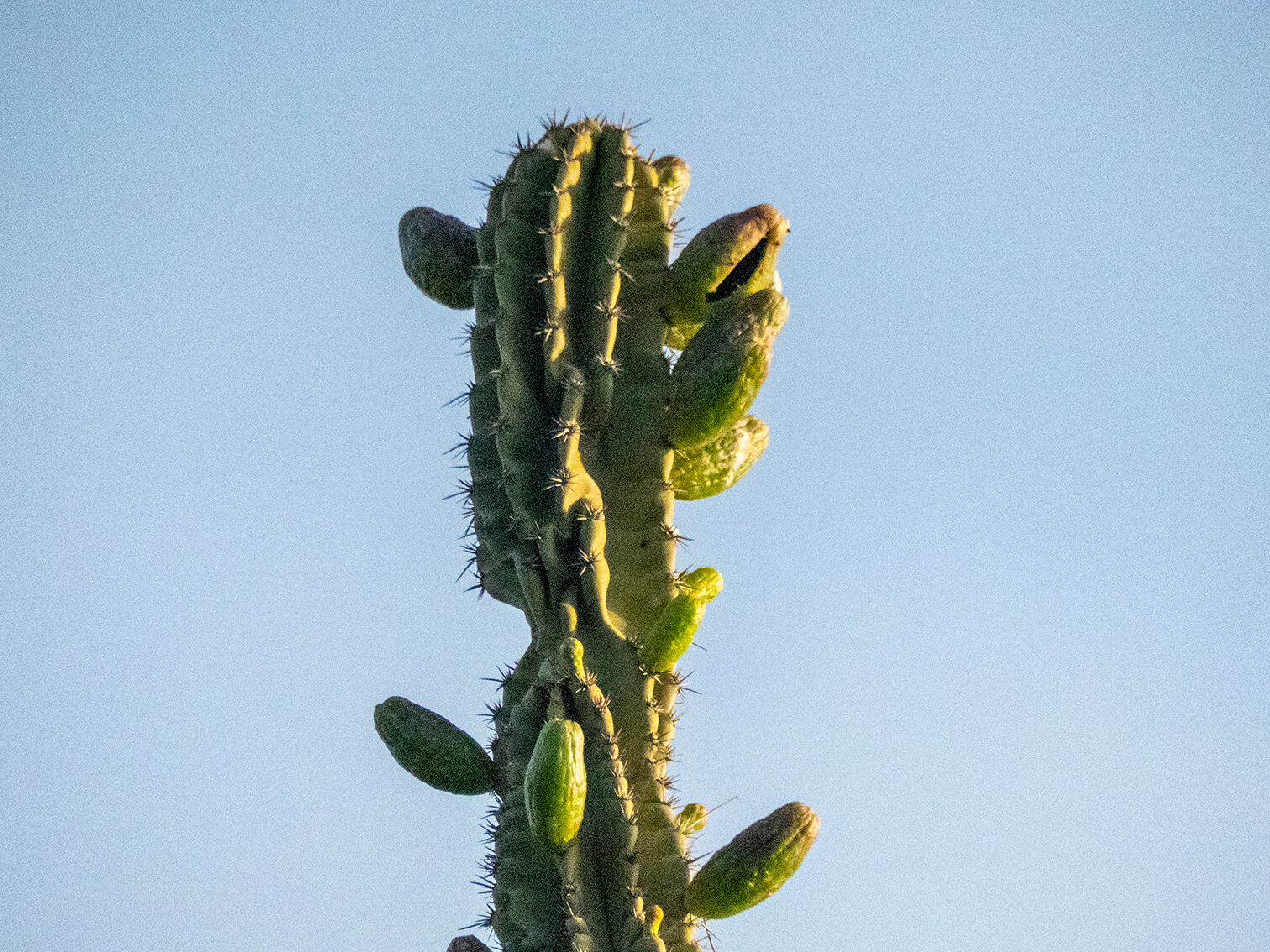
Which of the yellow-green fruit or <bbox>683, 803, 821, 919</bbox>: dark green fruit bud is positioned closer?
the yellow-green fruit

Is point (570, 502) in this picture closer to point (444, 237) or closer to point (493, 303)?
point (493, 303)

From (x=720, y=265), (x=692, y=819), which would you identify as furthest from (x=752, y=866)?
(x=720, y=265)

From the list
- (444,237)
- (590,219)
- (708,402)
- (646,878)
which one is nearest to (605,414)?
(708,402)

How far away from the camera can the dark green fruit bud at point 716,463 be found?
356 cm

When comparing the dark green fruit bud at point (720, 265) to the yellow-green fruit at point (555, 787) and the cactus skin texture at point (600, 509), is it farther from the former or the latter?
the yellow-green fruit at point (555, 787)

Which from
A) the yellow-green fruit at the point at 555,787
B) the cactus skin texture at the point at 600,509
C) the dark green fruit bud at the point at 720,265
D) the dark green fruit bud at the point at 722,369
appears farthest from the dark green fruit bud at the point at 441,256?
the yellow-green fruit at the point at 555,787

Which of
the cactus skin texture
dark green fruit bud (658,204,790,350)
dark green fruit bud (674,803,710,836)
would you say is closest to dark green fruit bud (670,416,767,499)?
the cactus skin texture

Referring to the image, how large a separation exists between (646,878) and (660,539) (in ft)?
2.81

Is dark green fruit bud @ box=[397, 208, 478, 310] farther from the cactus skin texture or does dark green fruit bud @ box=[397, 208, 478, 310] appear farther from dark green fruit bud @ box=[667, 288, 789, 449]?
dark green fruit bud @ box=[667, 288, 789, 449]

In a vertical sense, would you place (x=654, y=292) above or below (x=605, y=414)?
above

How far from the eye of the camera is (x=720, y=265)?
3.58m

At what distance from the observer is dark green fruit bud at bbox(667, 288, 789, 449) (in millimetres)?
3375

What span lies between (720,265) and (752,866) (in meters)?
1.61

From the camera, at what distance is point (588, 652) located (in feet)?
10.6
